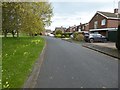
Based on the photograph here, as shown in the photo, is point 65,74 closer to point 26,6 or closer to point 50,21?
point 26,6

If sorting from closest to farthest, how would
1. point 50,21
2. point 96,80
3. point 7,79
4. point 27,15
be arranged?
point 7,79
point 96,80
point 27,15
point 50,21

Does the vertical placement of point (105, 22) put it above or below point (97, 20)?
below

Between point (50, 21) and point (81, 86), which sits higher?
point (50, 21)

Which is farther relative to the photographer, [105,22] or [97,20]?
[97,20]

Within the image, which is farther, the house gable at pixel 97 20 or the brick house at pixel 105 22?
the house gable at pixel 97 20

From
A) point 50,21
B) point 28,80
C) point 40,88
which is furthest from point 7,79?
point 50,21

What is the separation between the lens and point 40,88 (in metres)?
7.56

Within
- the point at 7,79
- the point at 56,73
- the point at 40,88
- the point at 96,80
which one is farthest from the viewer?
the point at 56,73

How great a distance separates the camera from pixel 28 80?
8375mm

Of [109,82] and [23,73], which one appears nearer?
[109,82]

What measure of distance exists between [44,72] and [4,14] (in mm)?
17113

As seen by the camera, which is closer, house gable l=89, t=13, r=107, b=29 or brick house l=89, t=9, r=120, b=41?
brick house l=89, t=9, r=120, b=41

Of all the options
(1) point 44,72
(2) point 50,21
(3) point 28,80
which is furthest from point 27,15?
(2) point 50,21

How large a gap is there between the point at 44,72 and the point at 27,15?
714 inches
